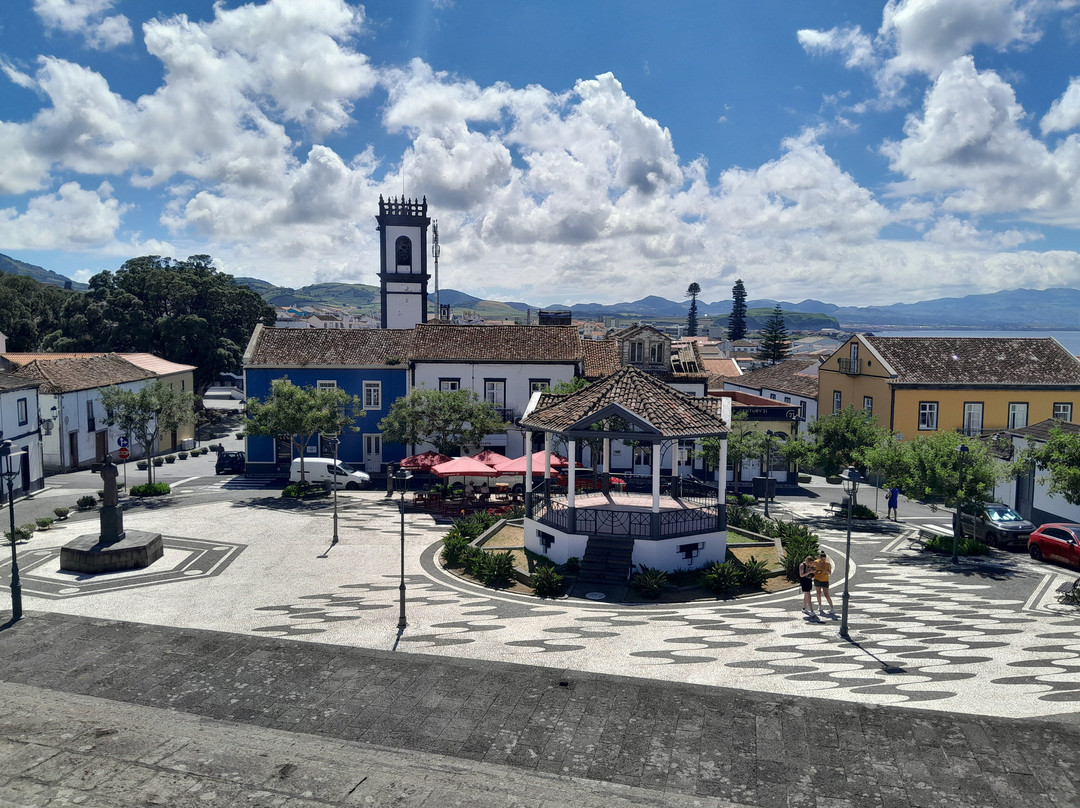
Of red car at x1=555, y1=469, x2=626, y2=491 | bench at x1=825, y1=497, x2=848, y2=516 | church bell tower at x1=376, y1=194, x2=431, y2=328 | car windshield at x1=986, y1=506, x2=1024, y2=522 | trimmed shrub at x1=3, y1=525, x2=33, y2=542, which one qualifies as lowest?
bench at x1=825, y1=497, x2=848, y2=516

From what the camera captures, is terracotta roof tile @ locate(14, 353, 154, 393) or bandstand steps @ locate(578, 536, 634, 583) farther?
terracotta roof tile @ locate(14, 353, 154, 393)

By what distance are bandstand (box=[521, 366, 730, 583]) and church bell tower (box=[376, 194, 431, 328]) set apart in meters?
32.4

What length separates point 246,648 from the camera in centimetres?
1678

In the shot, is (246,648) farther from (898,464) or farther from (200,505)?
(898,464)

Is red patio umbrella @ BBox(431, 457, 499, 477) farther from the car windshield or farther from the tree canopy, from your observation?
the tree canopy

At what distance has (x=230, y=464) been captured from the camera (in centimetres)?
4512

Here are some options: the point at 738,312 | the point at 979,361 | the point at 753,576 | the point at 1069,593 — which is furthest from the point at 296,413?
the point at 738,312

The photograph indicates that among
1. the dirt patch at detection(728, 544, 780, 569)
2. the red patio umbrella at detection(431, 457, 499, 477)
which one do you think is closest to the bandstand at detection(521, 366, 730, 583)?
the dirt patch at detection(728, 544, 780, 569)

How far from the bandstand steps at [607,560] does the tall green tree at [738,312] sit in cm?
11538

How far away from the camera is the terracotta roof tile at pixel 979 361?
1793 inches

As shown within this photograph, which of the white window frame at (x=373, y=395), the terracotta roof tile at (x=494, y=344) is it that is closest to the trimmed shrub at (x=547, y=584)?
the terracotta roof tile at (x=494, y=344)

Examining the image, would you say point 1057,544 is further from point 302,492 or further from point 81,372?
point 81,372

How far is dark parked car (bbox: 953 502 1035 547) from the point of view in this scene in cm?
2770

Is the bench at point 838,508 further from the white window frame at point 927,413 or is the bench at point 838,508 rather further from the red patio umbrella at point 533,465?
the red patio umbrella at point 533,465
